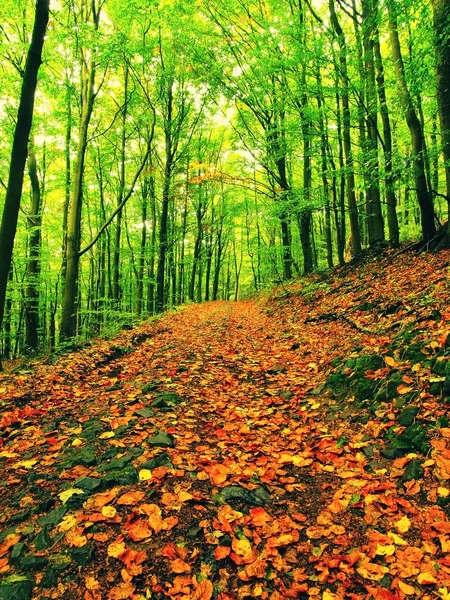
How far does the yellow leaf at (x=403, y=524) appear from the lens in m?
2.52

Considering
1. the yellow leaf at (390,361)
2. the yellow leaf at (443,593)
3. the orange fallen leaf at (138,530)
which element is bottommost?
the yellow leaf at (443,593)

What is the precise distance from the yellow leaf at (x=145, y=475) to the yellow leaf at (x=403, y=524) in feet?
6.69

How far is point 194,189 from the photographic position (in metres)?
22.6

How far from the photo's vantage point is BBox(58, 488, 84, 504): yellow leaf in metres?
2.79

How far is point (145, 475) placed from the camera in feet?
10.2

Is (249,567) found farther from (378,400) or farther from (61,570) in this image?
(378,400)

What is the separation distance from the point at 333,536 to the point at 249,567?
2.31 ft

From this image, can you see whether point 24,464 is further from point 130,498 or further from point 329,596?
point 329,596

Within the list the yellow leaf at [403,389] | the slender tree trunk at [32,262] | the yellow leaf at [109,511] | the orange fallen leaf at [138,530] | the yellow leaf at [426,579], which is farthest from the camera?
the slender tree trunk at [32,262]

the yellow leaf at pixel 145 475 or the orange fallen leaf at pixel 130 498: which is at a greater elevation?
the yellow leaf at pixel 145 475

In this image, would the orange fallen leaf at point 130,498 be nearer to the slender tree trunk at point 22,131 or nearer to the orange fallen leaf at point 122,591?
the orange fallen leaf at point 122,591

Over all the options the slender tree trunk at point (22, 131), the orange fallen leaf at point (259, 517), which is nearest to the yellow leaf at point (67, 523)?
the orange fallen leaf at point (259, 517)

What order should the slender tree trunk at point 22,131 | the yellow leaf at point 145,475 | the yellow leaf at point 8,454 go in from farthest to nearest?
1. the slender tree trunk at point 22,131
2. the yellow leaf at point 8,454
3. the yellow leaf at point 145,475

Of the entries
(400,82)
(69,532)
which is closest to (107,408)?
(69,532)
